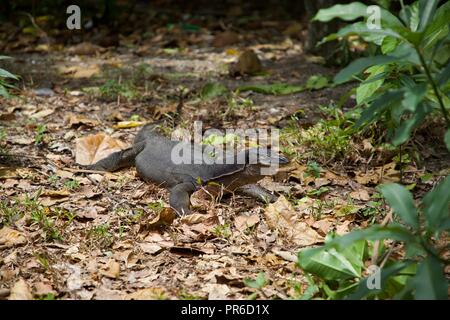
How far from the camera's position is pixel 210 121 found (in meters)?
5.45

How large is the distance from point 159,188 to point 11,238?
4.09 feet

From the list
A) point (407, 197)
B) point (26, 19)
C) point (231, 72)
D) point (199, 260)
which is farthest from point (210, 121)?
point (26, 19)

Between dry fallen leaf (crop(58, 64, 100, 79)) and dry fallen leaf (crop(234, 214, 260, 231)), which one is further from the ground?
dry fallen leaf (crop(58, 64, 100, 79))

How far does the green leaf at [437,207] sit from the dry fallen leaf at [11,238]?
7.34ft

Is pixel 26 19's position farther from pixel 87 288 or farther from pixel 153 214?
pixel 87 288

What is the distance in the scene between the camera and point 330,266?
284 centimetres

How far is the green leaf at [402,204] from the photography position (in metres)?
2.42

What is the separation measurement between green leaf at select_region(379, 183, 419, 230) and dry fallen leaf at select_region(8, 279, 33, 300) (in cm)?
174

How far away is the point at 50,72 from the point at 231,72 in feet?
6.79

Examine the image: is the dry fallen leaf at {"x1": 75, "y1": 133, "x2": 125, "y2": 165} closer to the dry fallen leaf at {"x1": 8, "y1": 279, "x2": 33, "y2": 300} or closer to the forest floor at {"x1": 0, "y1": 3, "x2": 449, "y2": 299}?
the forest floor at {"x1": 0, "y1": 3, "x2": 449, "y2": 299}

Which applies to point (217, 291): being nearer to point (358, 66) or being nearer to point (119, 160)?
point (358, 66)

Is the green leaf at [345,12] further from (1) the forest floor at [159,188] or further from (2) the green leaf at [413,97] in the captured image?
(1) the forest floor at [159,188]

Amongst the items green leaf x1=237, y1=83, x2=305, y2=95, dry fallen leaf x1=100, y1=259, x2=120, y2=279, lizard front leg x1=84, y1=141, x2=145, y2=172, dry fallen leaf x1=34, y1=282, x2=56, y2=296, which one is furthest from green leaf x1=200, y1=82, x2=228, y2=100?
dry fallen leaf x1=34, y1=282, x2=56, y2=296

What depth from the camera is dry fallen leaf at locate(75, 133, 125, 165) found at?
487cm
